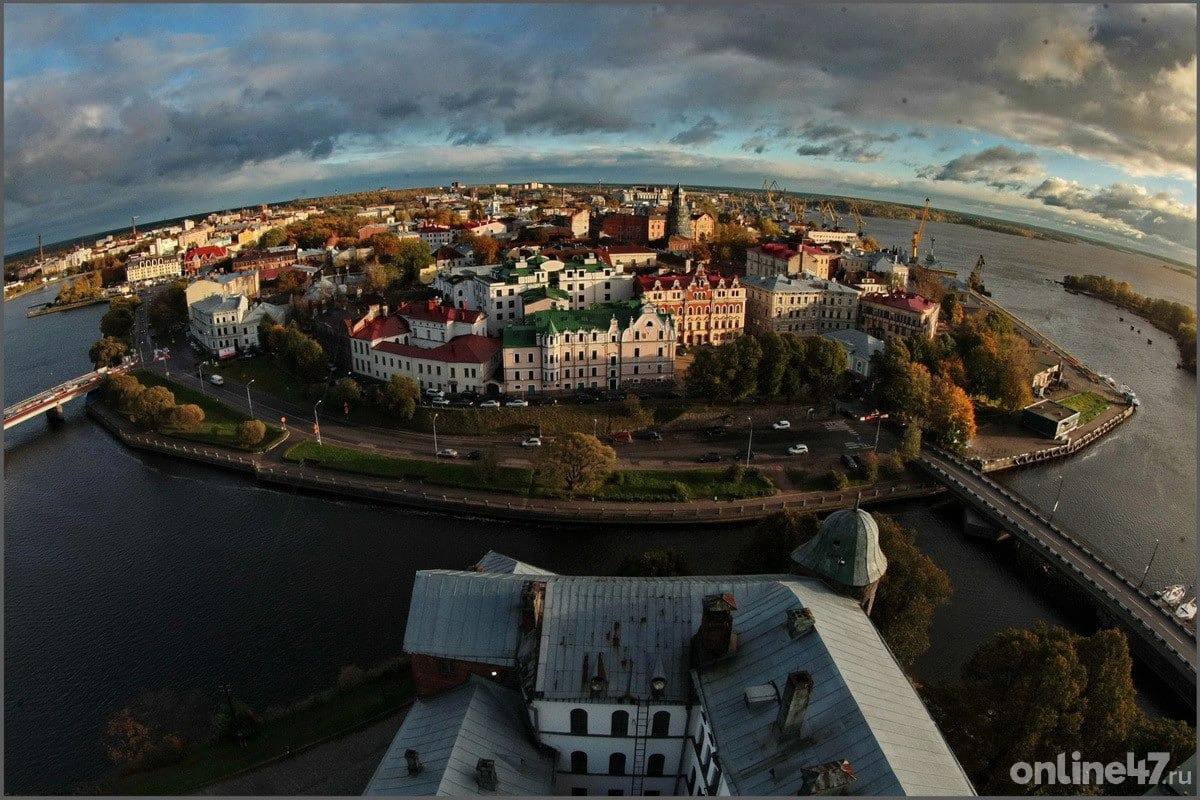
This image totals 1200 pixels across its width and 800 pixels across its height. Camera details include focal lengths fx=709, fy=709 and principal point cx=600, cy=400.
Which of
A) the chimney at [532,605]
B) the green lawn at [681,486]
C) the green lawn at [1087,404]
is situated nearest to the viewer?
the chimney at [532,605]

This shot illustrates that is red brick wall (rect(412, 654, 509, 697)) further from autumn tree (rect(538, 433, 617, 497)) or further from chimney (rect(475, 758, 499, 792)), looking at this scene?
autumn tree (rect(538, 433, 617, 497))

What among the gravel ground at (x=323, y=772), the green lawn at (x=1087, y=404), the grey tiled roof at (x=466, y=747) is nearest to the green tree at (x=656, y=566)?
the grey tiled roof at (x=466, y=747)

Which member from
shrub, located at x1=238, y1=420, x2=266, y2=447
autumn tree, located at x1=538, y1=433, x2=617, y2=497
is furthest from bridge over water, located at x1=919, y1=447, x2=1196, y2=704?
shrub, located at x1=238, y1=420, x2=266, y2=447

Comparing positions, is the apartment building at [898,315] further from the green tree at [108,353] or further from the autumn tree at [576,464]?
the green tree at [108,353]

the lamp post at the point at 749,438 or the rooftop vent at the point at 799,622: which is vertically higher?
the rooftop vent at the point at 799,622

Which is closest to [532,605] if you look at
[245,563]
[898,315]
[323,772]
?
[323,772]

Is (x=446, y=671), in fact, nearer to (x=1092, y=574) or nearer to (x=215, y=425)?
(x=1092, y=574)

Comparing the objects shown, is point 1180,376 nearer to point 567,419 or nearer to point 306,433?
point 567,419
